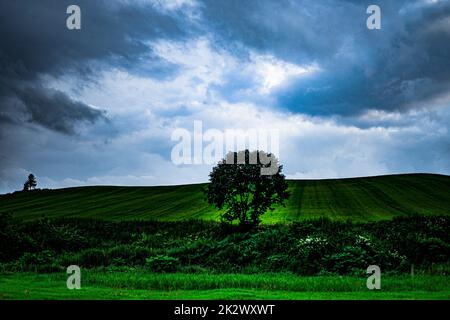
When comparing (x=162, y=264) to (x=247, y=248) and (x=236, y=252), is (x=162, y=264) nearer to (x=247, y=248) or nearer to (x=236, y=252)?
(x=236, y=252)

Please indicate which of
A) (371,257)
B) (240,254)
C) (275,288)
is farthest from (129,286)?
(371,257)

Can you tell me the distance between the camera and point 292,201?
73.2 metres

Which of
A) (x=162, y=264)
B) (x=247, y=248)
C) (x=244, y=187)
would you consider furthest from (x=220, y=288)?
(x=244, y=187)

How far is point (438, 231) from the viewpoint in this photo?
3753cm

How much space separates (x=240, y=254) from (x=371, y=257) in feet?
36.7

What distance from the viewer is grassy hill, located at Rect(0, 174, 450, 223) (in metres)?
62.8

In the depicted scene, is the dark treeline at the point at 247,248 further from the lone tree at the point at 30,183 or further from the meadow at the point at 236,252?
the lone tree at the point at 30,183

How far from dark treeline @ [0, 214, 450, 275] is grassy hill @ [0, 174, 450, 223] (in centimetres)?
1397

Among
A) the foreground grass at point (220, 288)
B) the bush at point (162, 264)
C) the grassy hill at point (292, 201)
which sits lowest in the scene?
the bush at point (162, 264)

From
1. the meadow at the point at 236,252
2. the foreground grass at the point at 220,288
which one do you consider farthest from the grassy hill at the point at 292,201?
the foreground grass at the point at 220,288

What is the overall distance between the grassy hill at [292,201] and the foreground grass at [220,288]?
3397 cm

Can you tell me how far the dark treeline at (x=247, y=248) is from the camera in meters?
30.7

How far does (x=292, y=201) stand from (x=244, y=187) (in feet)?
87.6
